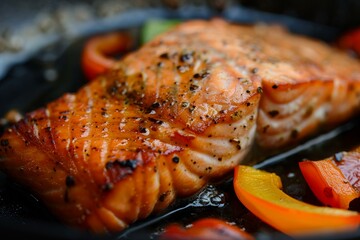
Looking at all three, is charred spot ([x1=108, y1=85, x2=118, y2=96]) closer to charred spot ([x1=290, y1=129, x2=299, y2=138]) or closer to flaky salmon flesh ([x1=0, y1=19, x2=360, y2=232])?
flaky salmon flesh ([x1=0, y1=19, x2=360, y2=232])

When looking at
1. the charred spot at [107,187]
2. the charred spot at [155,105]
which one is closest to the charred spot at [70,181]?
the charred spot at [107,187]

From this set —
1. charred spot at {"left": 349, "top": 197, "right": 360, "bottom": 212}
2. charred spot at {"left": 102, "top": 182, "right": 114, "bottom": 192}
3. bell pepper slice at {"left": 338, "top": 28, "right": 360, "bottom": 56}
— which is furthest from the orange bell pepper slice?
charred spot at {"left": 349, "top": 197, "right": 360, "bottom": 212}

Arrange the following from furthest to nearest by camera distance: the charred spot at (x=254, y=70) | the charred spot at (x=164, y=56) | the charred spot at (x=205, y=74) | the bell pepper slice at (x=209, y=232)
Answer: the charred spot at (x=164, y=56) → the charred spot at (x=254, y=70) → the charred spot at (x=205, y=74) → the bell pepper slice at (x=209, y=232)

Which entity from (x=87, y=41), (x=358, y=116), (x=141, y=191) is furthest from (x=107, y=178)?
(x=87, y=41)

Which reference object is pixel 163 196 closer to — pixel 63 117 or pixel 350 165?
pixel 63 117

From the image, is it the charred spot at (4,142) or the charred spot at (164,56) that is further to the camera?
the charred spot at (164,56)

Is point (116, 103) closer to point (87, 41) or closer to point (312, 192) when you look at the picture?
point (312, 192)

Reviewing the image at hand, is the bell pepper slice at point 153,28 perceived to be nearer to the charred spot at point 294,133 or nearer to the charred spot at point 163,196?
the charred spot at point 294,133
